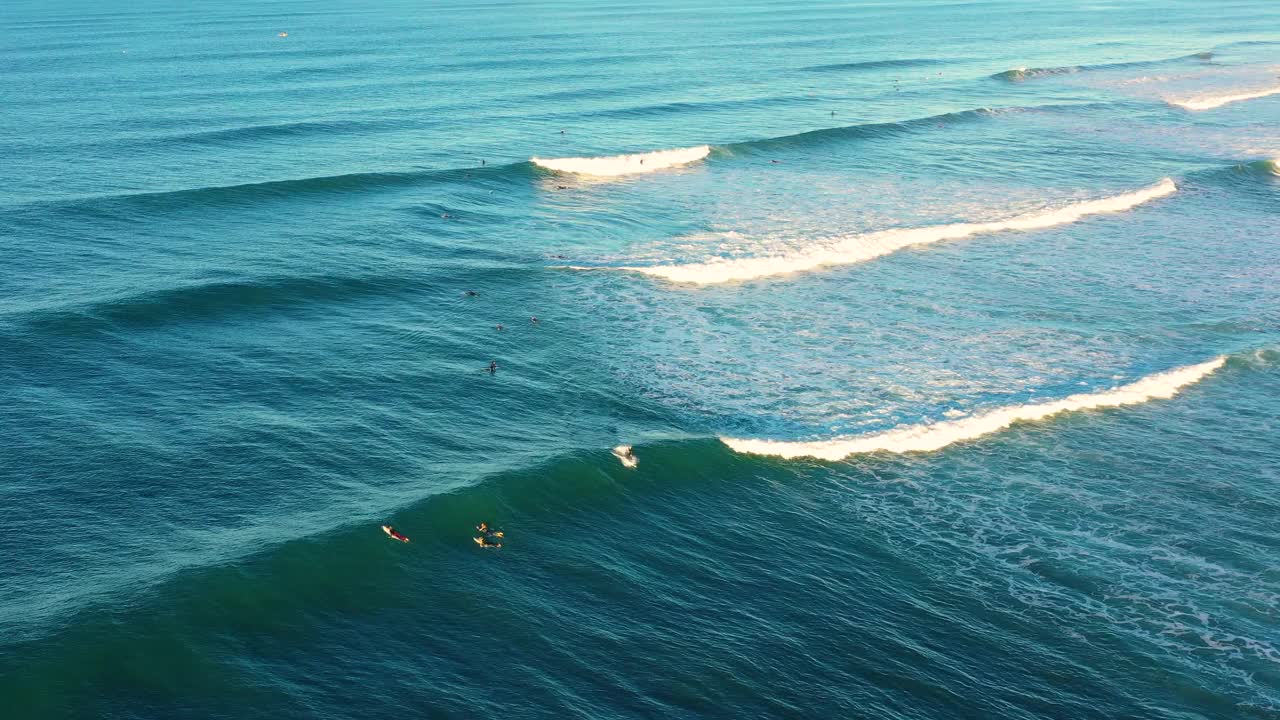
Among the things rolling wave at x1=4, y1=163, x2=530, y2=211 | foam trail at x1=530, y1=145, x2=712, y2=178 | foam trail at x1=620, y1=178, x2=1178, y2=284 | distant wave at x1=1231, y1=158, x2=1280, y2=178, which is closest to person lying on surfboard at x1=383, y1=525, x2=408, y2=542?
foam trail at x1=620, y1=178, x2=1178, y2=284

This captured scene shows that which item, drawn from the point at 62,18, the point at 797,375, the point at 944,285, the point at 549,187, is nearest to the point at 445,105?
the point at 549,187

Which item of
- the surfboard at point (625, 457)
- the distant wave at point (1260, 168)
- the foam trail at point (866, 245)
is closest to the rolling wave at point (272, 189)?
the foam trail at point (866, 245)

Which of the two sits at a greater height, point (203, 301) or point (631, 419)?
point (203, 301)

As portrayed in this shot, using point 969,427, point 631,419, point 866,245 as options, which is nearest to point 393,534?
point 631,419

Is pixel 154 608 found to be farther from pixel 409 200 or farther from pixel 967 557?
pixel 409 200

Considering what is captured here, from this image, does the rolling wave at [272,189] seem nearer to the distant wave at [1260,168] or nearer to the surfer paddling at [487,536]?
the surfer paddling at [487,536]

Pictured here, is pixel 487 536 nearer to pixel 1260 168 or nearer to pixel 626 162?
pixel 626 162
